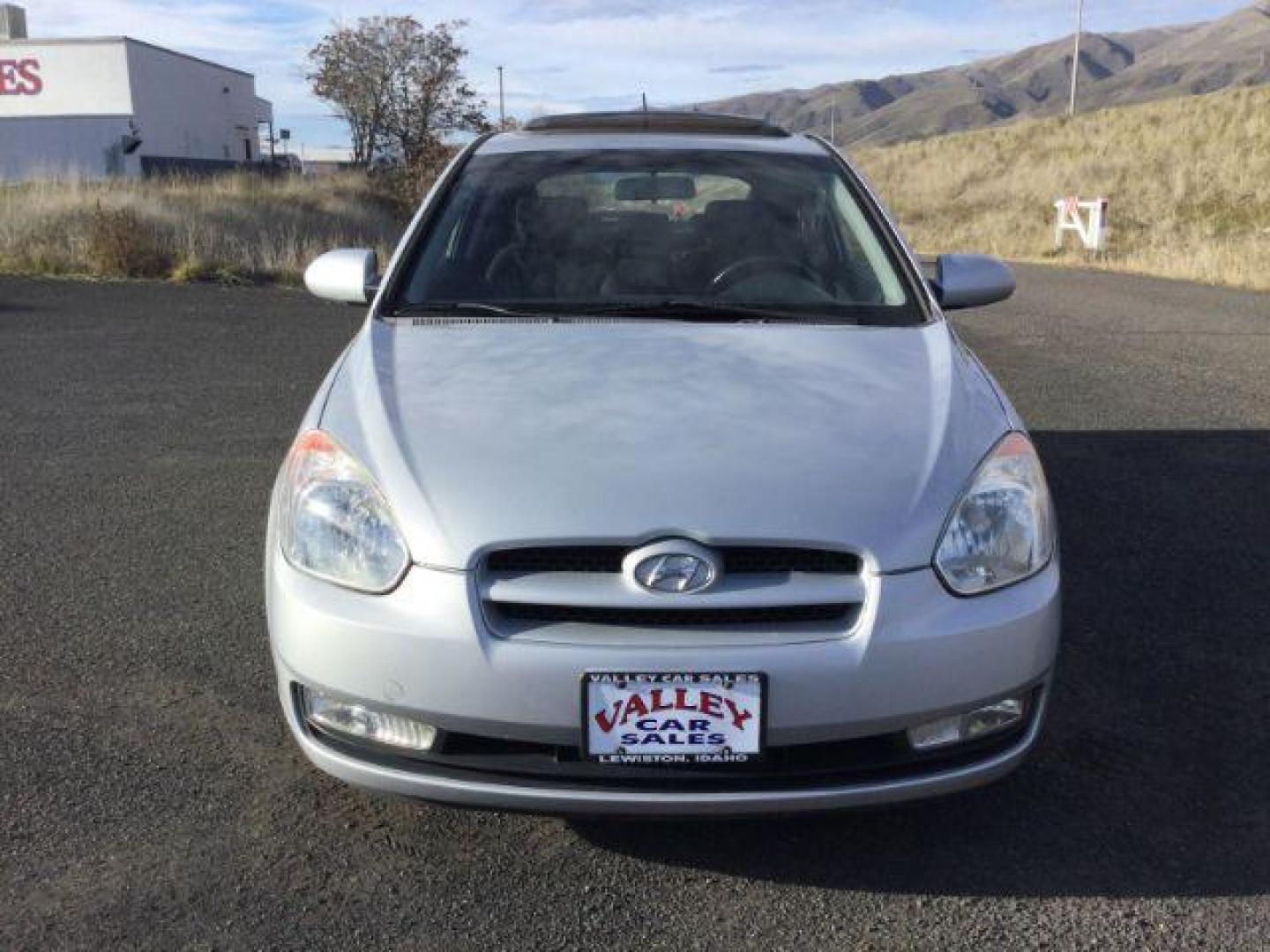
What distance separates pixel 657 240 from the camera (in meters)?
3.79

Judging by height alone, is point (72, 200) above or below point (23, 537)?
above

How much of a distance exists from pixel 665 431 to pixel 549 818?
87 cm

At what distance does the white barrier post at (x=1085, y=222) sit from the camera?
20.2 m

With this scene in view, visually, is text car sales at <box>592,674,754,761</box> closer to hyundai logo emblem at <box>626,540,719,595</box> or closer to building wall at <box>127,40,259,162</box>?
hyundai logo emblem at <box>626,540,719,595</box>

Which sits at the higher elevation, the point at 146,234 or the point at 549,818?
the point at 146,234

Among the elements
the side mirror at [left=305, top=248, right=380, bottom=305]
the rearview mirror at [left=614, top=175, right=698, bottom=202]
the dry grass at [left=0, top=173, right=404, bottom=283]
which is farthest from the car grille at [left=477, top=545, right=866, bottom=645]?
the dry grass at [left=0, top=173, right=404, bottom=283]

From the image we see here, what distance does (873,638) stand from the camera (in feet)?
7.27

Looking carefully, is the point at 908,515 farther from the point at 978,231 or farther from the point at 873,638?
the point at 978,231

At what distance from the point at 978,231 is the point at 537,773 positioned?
2821 centimetres

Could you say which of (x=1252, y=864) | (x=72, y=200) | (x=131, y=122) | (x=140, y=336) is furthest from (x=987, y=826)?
(x=131, y=122)

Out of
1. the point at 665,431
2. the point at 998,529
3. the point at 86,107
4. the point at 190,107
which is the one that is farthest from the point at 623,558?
the point at 190,107

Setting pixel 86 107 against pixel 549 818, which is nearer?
pixel 549 818

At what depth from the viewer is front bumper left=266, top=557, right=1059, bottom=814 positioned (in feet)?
7.14

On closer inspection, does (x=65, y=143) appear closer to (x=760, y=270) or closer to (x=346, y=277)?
(x=346, y=277)
